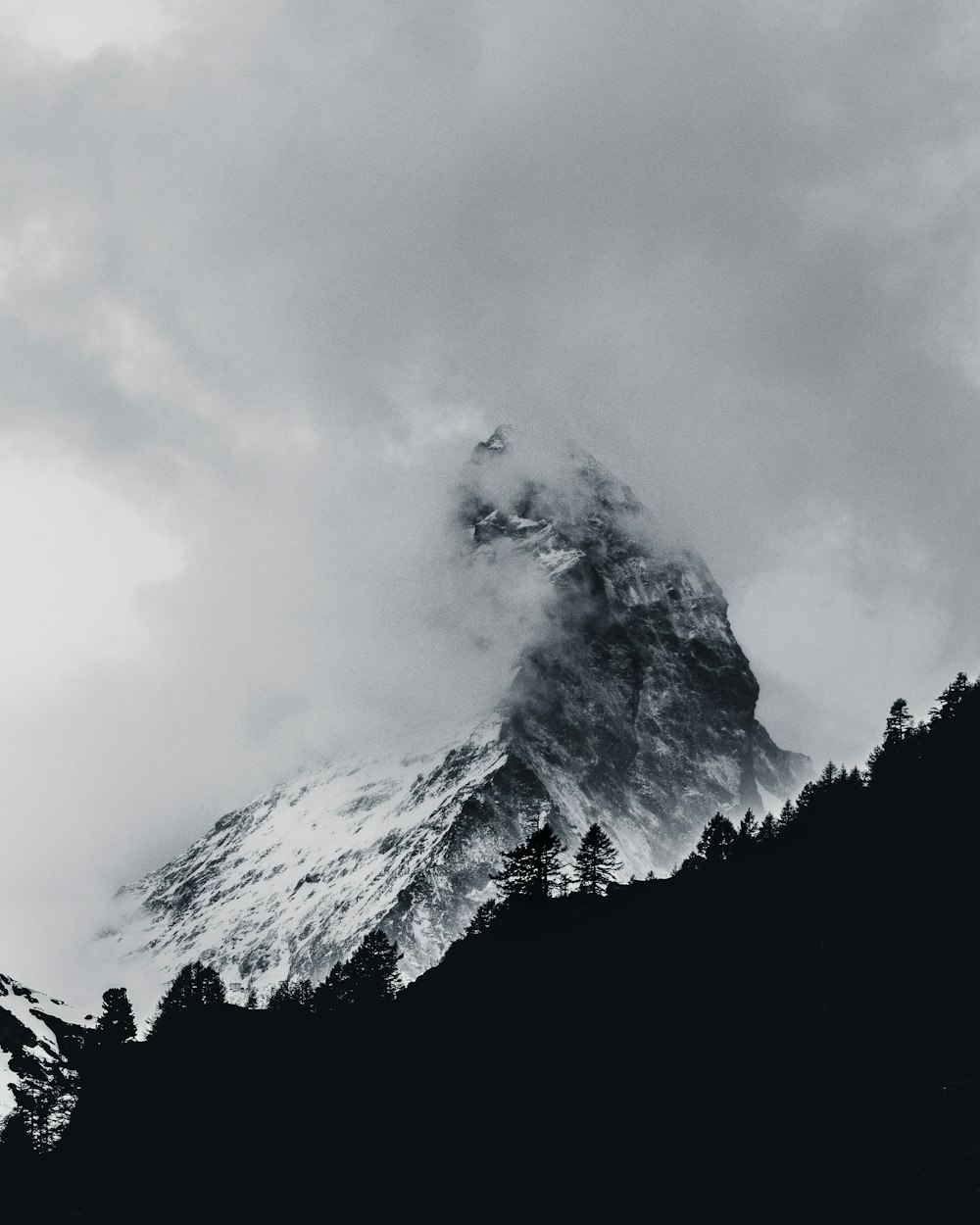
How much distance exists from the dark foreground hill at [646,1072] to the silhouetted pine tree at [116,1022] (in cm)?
328

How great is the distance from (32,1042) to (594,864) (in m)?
57.5

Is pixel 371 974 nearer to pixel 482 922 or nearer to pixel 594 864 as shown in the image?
pixel 482 922

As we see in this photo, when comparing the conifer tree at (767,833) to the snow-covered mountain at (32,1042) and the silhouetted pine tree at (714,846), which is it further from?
the snow-covered mountain at (32,1042)

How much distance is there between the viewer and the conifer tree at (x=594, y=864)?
79875 millimetres

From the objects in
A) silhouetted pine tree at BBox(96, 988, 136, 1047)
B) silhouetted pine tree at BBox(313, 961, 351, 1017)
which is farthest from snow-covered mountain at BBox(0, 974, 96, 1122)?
silhouetted pine tree at BBox(313, 961, 351, 1017)

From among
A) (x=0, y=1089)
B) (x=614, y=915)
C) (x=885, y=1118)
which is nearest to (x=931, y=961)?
(x=885, y=1118)

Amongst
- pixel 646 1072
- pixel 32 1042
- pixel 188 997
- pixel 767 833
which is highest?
pixel 32 1042

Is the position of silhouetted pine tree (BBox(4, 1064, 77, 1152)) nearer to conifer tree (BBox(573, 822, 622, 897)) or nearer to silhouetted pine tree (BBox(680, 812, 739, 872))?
conifer tree (BBox(573, 822, 622, 897))

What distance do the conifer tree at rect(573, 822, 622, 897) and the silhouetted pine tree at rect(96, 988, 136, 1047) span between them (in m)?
32.6

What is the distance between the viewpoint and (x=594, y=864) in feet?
265

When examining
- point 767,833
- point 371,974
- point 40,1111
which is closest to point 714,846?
point 767,833

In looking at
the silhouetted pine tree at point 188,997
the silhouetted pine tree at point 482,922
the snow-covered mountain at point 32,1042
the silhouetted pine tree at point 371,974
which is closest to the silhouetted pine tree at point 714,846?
the silhouetted pine tree at point 482,922

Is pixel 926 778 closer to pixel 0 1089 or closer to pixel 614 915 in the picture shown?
pixel 614 915

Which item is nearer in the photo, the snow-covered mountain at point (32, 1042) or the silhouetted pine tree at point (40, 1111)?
the silhouetted pine tree at point (40, 1111)
